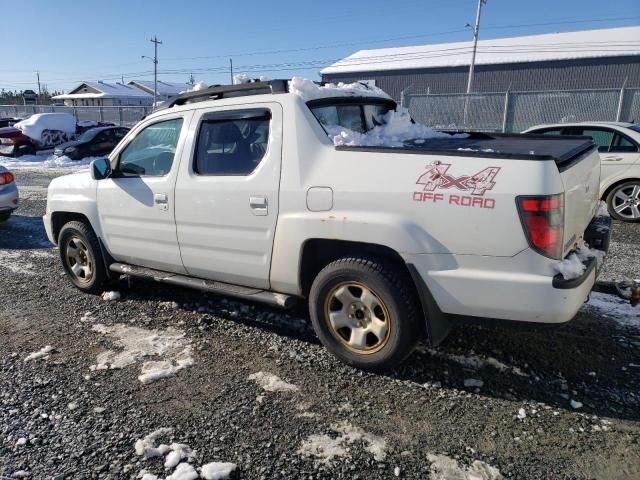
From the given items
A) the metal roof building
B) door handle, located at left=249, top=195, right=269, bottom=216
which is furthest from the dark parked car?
the metal roof building

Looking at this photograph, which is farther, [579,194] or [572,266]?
[579,194]

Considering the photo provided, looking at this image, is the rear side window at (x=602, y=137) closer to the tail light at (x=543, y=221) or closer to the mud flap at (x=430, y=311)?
the tail light at (x=543, y=221)

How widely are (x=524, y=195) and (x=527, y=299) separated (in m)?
0.59

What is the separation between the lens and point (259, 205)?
361 centimetres

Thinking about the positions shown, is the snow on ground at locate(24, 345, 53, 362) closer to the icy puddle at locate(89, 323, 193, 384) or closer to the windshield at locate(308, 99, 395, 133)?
the icy puddle at locate(89, 323, 193, 384)

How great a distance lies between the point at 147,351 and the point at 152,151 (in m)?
1.76

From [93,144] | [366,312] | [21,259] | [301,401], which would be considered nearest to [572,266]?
[366,312]

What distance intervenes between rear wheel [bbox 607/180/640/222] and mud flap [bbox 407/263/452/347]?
6.19 m

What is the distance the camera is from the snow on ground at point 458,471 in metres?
2.47

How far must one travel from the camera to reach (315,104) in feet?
12.2

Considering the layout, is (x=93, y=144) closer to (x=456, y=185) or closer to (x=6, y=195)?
(x=6, y=195)

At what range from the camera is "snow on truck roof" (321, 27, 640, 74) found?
126 ft

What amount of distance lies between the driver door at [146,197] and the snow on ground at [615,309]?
3.66 metres

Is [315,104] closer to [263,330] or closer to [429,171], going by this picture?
[429,171]
